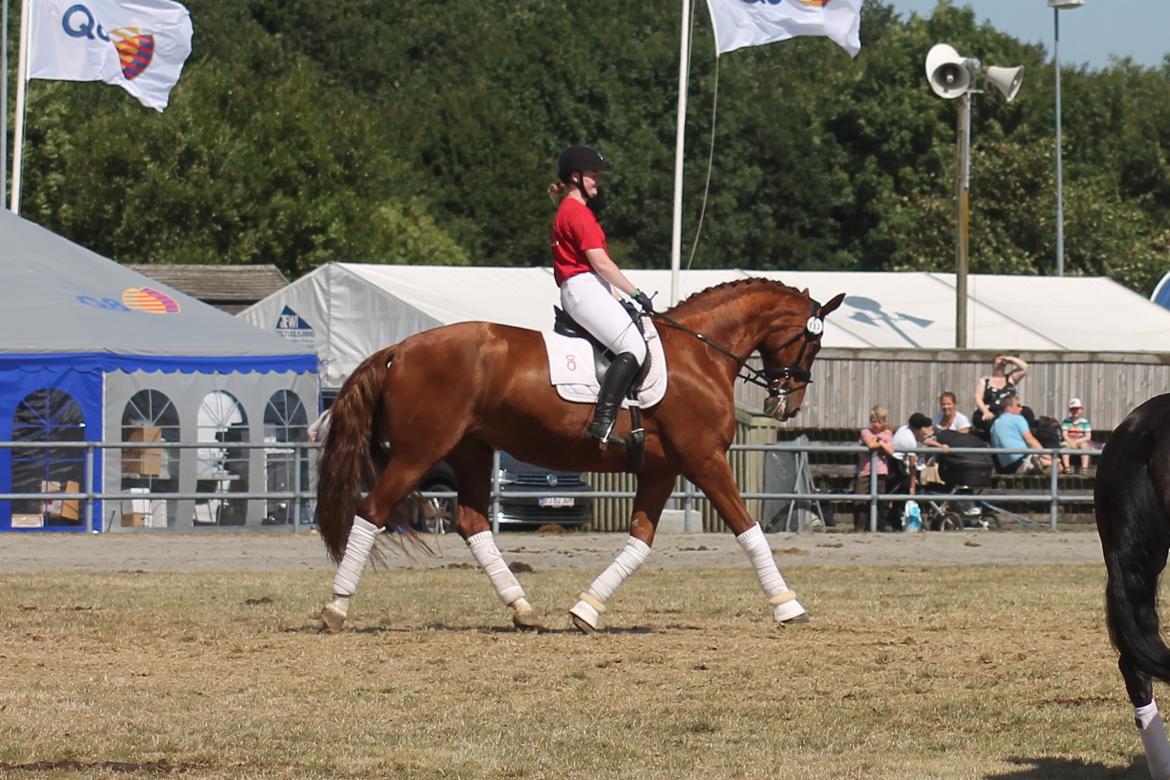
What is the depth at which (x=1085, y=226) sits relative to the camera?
68.8m

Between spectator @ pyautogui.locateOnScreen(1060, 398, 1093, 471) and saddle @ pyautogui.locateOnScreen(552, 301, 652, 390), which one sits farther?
spectator @ pyautogui.locateOnScreen(1060, 398, 1093, 471)

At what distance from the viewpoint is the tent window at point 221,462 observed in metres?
25.1

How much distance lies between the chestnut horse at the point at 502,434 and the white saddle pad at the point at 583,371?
0.19ft

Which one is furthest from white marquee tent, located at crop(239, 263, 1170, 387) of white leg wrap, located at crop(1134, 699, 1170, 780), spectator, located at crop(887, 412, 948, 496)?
white leg wrap, located at crop(1134, 699, 1170, 780)

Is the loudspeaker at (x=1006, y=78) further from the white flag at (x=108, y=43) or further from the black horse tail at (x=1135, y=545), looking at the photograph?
the black horse tail at (x=1135, y=545)

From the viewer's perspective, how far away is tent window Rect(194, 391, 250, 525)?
25109mm

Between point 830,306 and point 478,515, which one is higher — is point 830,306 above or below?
above

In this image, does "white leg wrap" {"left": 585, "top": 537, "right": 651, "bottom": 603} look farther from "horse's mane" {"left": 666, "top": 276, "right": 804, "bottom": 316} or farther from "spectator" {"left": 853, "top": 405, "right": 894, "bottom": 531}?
"spectator" {"left": 853, "top": 405, "right": 894, "bottom": 531}

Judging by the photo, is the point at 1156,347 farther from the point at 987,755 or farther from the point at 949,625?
the point at 987,755

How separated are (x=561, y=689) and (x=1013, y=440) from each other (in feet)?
55.8

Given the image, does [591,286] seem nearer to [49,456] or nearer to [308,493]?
[308,493]

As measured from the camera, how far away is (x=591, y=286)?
1208cm

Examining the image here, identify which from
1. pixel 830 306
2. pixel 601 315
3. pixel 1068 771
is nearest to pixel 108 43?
pixel 830 306

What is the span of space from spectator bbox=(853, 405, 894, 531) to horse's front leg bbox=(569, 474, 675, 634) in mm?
12017
